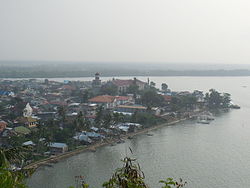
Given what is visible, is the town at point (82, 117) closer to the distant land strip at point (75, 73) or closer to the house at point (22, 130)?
the house at point (22, 130)

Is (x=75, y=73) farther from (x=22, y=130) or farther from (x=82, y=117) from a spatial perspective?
(x=22, y=130)

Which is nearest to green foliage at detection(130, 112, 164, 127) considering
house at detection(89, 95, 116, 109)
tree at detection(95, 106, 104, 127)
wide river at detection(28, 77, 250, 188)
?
wide river at detection(28, 77, 250, 188)

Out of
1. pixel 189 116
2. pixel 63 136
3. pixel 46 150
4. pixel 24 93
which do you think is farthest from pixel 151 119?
pixel 24 93

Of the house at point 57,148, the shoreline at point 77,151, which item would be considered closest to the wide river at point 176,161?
the shoreline at point 77,151

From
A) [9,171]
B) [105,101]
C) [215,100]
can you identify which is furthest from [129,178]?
[215,100]

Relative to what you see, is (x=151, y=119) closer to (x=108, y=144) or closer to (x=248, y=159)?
(x=108, y=144)
